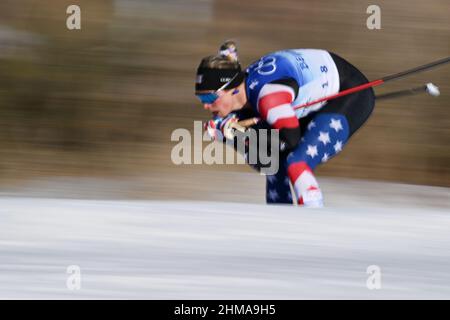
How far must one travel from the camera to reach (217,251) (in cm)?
312

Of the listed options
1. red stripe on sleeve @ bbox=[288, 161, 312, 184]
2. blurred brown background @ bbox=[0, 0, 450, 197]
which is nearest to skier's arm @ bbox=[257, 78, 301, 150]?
red stripe on sleeve @ bbox=[288, 161, 312, 184]

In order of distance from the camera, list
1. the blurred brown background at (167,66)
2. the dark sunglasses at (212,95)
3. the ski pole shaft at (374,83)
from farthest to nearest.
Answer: the blurred brown background at (167,66) → the ski pole shaft at (374,83) → the dark sunglasses at (212,95)

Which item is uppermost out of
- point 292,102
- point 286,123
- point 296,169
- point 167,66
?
point 167,66

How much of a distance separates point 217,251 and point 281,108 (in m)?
0.86

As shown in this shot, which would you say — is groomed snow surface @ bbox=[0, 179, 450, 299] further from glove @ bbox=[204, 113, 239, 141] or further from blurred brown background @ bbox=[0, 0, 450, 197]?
blurred brown background @ bbox=[0, 0, 450, 197]

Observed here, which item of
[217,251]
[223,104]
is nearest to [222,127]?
[223,104]

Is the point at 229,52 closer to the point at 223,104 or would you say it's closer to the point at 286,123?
the point at 223,104

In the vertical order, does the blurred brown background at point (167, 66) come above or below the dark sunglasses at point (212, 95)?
above

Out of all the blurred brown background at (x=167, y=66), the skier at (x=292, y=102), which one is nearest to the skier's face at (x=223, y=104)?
the skier at (x=292, y=102)

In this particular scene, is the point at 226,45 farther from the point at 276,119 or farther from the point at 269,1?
the point at 269,1

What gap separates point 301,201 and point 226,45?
0.75 meters

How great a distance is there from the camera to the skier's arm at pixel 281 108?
148 inches

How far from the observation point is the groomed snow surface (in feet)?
9.04

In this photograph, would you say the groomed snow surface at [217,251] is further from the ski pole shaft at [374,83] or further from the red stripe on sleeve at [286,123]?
the ski pole shaft at [374,83]
